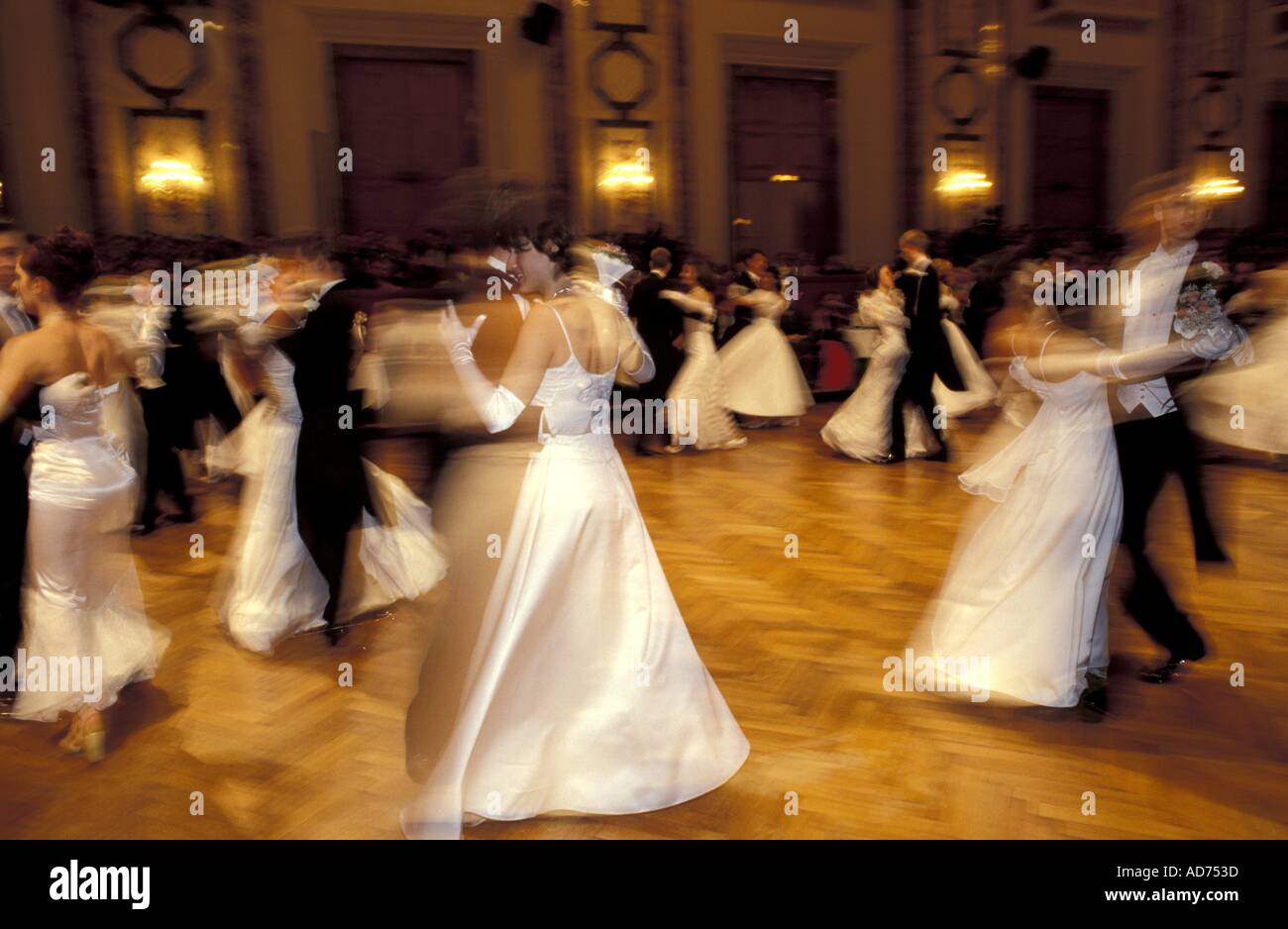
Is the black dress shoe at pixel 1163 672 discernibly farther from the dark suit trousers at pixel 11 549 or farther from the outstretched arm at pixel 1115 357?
the dark suit trousers at pixel 11 549

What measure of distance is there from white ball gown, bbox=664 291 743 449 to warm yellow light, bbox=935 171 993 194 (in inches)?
225

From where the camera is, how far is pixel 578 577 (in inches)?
86.4

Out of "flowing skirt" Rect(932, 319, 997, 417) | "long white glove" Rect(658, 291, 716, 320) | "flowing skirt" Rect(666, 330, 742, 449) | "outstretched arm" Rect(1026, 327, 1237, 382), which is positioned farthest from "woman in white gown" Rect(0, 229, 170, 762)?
"flowing skirt" Rect(932, 319, 997, 417)

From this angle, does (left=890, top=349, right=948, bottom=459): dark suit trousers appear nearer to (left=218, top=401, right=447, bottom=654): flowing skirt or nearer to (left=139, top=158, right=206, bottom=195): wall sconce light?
(left=218, top=401, right=447, bottom=654): flowing skirt

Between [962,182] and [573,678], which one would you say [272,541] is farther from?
[962,182]

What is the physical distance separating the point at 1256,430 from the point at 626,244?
5797 mm

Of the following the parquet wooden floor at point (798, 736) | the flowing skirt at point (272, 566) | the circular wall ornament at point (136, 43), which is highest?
the circular wall ornament at point (136, 43)

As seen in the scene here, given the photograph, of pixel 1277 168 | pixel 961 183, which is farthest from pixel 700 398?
pixel 1277 168

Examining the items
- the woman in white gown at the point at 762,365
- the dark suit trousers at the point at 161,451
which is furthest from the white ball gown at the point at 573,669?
the woman in white gown at the point at 762,365

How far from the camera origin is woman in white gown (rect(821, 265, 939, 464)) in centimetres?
596

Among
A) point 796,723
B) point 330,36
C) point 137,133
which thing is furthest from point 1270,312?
point 137,133

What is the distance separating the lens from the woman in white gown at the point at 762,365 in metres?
7.10

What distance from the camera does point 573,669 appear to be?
2.18 m

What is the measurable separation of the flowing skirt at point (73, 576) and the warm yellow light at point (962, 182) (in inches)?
398
